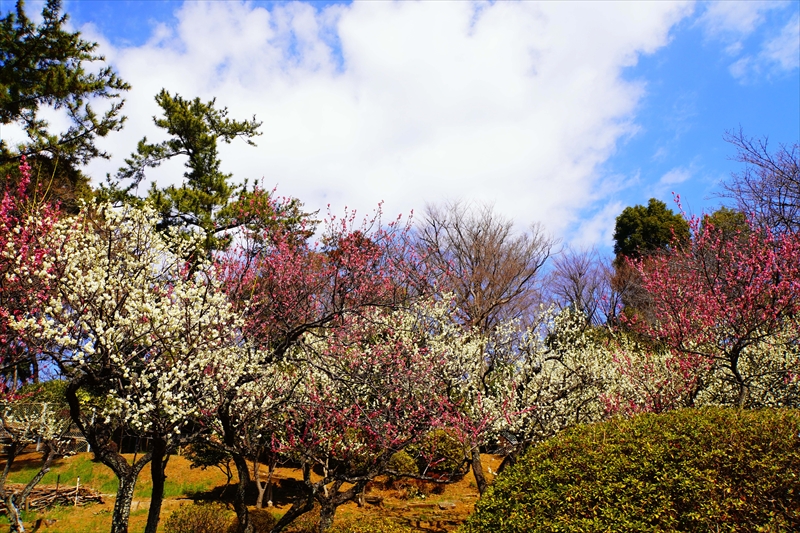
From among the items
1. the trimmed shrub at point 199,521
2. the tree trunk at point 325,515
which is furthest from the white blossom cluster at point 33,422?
the tree trunk at point 325,515

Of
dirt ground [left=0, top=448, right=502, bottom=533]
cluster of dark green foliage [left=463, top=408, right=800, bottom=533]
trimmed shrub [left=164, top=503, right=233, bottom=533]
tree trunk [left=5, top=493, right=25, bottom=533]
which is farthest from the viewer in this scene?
dirt ground [left=0, top=448, right=502, bottom=533]

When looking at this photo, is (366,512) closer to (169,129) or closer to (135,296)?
(135,296)

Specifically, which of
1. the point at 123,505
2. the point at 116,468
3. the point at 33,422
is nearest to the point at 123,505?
the point at 123,505

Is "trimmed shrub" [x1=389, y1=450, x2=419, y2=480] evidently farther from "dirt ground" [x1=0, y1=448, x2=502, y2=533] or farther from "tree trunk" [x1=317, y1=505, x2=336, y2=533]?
"tree trunk" [x1=317, y1=505, x2=336, y2=533]

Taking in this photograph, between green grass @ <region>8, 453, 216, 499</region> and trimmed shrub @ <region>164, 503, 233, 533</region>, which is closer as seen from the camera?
trimmed shrub @ <region>164, 503, 233, 533</region>

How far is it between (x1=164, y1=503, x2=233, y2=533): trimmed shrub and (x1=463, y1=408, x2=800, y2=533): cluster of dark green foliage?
6.05 m

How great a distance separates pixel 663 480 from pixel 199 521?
326 inches

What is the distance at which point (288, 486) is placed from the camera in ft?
52.6

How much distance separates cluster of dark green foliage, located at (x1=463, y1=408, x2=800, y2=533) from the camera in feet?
15.0

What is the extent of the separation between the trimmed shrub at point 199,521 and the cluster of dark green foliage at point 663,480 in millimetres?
6053

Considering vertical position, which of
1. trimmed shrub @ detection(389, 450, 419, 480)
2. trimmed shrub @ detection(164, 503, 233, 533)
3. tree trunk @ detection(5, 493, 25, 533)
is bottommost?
tree trunk @ detection(5, 493, 25, 533)

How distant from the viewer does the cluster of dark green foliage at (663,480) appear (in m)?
4.57

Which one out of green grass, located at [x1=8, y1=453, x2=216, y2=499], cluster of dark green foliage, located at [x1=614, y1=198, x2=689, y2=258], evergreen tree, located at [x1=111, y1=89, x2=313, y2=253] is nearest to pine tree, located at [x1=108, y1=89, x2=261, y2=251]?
evergreen tree, located at [x1=111, y1=89, x2=313, y2=253]

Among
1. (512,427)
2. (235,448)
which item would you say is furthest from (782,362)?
(235,448)
